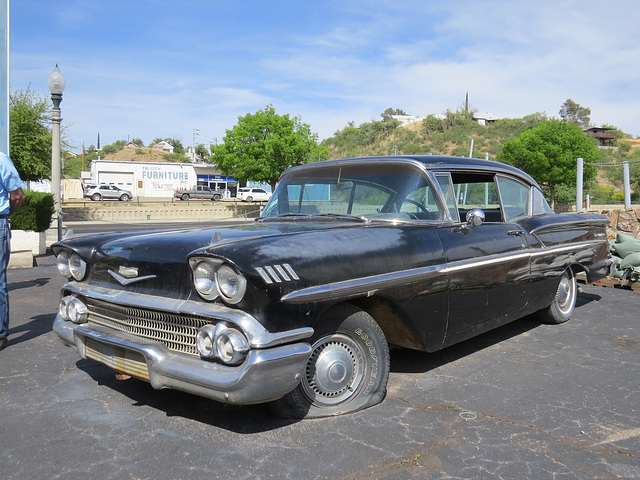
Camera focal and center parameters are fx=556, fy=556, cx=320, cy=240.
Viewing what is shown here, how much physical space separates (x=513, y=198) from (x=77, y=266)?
3.62 meters

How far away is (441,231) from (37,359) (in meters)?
3.21

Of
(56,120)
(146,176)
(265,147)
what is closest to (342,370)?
(56,120)

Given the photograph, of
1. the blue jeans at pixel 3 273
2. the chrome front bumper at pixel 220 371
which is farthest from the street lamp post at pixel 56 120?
the chrome front bumper at pixel 220 371

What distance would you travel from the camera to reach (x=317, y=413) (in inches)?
122

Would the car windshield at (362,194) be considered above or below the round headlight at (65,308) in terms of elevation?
above

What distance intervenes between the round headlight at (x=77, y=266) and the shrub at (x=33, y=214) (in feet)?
26.9

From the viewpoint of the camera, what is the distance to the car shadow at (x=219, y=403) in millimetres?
3102

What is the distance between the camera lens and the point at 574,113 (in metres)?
87.6

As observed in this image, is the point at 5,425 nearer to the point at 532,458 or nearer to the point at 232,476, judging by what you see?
the point at 232,476

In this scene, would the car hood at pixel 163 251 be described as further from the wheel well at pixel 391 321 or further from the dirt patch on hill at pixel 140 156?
the dirt patch on hill at pixel 140 156

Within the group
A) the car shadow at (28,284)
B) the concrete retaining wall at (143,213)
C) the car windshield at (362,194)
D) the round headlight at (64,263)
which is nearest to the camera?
the round headlight at (64,263)

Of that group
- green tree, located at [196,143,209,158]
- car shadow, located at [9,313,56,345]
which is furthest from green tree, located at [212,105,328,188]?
green tree, located at [196,143,209,158]

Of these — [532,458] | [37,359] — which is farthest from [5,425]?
[532,458]

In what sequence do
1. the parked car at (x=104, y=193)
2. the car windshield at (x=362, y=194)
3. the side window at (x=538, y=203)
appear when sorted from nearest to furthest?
the car windshield at (x=362, y=194), the side window at (x=538, y=203), the parked car at (x=104, y=193)
